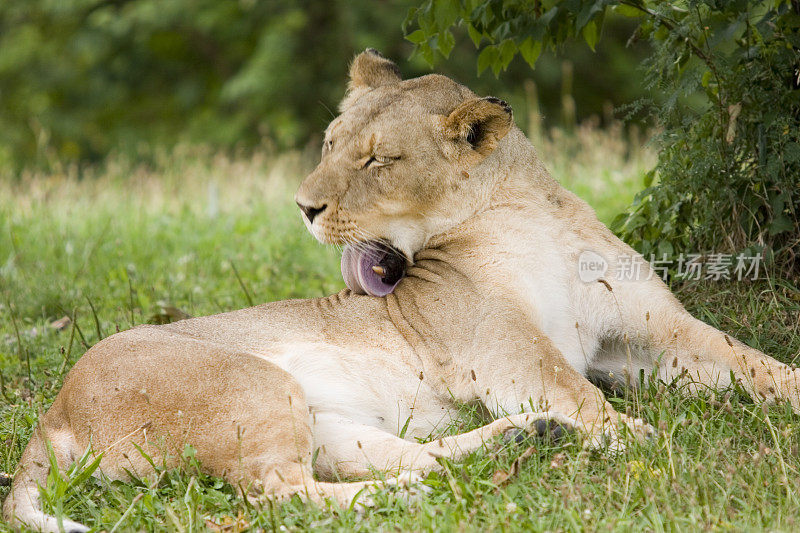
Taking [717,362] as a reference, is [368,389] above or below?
below

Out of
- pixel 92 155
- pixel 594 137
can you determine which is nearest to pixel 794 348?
pixel 594 137

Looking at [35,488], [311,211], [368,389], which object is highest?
[311,211]

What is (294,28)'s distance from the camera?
1789 centimetres

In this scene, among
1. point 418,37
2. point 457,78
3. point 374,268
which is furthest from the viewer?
point 457,78

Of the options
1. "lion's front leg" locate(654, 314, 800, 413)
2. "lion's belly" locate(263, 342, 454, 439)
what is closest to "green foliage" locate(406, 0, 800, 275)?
"lion's front leg" locate(654, 314, 800, 413)

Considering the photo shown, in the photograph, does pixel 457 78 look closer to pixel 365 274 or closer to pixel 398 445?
pixel 365 274

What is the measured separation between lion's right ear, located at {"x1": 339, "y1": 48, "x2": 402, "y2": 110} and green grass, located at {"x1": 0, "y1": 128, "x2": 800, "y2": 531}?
1.78m

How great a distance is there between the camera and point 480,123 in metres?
4.40

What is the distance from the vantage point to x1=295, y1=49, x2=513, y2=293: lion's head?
14.5ft

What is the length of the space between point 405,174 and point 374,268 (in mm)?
507

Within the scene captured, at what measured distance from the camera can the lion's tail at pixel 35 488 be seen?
11.0ft

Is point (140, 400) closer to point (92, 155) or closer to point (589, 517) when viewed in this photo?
point (589, 517)

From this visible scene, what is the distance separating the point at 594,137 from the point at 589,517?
9.12m

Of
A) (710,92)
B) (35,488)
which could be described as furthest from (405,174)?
(35,488)
